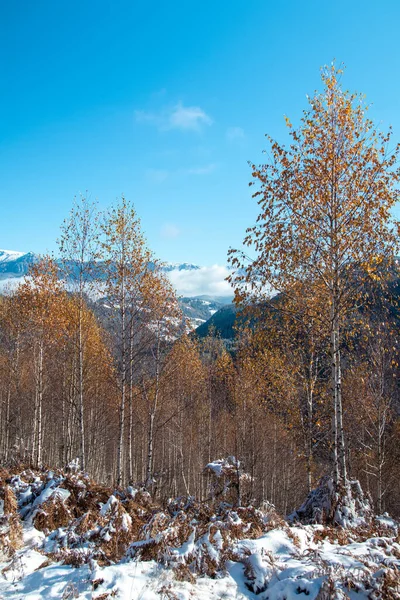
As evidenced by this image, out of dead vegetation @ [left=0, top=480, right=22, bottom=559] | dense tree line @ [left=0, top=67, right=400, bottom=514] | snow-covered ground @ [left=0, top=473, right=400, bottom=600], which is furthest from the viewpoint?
dense tree line @ [left=0, top=67, right=400, bottom=514]

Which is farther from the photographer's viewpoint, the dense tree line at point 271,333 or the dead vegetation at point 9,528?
the dense tree line at point 271,333

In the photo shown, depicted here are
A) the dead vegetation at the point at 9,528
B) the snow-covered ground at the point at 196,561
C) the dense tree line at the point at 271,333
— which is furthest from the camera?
the dense tree line at the point at 271,333

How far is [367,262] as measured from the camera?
8000 millimetres

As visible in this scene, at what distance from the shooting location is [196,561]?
4.88 metres

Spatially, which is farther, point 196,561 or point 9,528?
point 9,528

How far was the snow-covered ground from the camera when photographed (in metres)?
4.10

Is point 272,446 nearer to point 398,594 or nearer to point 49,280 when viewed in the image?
point 49,280

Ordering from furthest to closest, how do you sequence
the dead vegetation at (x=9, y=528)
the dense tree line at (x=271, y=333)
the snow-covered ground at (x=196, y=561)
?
the dense tree line at (x=271, y=333)
the dead vegetation at (x=9, y=528)
the snow-covered ground at (x=196, y=561)

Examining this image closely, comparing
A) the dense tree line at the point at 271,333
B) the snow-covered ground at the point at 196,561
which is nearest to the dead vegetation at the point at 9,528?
the snow-covered ground at the point at 196,561

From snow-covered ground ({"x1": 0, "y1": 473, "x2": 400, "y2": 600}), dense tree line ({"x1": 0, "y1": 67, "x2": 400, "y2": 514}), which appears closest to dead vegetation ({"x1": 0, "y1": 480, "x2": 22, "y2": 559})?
snow-covered ground ({"x1": 0, "y1": 473, "x2": 400, "y2": 600})

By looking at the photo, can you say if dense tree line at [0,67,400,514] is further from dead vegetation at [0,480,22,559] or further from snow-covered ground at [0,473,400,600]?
dead vegetation at [0,480,22,559]

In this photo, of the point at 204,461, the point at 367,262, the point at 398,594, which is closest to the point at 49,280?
the point at 367,262

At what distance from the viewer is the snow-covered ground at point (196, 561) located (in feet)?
Result: 13.5

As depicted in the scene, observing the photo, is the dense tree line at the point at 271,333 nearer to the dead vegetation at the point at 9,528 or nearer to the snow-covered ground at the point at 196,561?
the snow-covered ground at the point at 196,561
